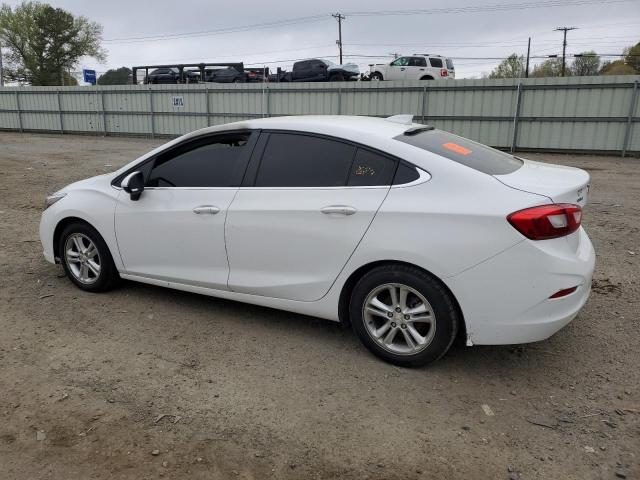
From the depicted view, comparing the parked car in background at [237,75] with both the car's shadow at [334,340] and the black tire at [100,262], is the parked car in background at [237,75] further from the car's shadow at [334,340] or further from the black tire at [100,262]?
the car's shadow at [334,340]

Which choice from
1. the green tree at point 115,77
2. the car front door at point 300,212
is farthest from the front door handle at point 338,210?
the green tree at point 115,77

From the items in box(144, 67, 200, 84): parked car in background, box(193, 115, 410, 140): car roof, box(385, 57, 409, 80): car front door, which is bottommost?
box(193, 115, 410, 140): car roof

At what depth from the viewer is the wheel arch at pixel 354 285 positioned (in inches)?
126

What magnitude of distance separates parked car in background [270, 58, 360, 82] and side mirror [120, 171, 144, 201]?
23.3 meters

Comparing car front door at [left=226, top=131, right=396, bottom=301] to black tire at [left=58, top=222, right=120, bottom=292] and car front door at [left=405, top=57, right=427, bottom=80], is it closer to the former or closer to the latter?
black tire at [left=58, top=222, right=120, bottom=292]

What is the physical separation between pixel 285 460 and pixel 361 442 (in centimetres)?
40

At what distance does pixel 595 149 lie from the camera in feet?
54.9

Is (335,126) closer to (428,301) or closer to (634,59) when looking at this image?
(428,301)

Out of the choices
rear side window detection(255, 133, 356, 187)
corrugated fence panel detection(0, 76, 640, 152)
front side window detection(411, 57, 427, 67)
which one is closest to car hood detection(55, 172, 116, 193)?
rear side window detection(255, 133, 356, 187)

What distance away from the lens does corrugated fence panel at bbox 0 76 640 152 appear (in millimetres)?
16484

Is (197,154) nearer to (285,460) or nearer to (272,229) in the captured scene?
(272,229)

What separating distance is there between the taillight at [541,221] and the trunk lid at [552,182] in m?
0.08

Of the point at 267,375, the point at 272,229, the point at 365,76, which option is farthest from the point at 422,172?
the point at 365,76

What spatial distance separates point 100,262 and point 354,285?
2396mm
